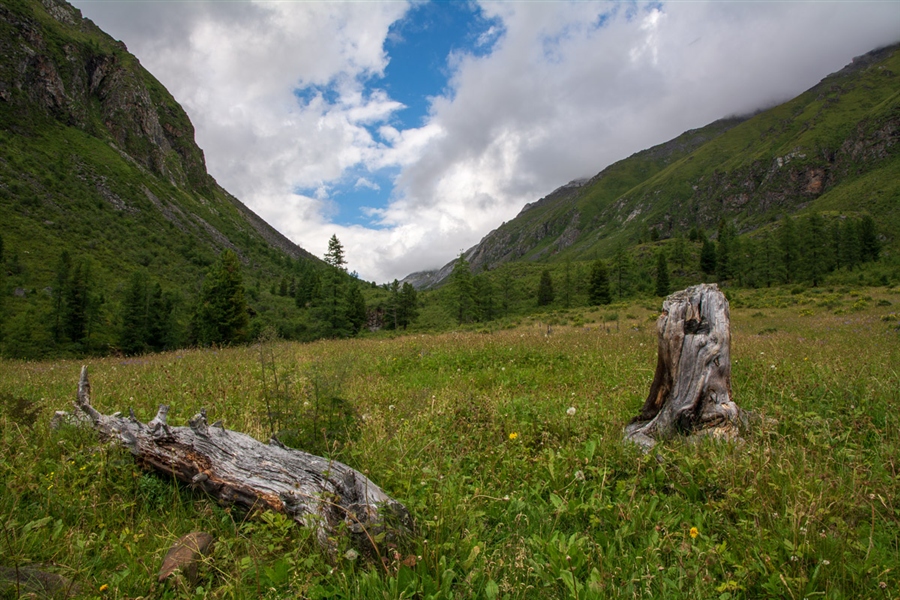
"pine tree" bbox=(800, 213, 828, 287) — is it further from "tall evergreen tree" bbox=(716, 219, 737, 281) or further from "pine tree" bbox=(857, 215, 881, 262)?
"pine tree" bbox=(857, 215, 881, 262)

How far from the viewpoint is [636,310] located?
105ft

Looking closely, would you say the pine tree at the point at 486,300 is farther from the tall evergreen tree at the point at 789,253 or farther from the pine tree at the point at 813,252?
the pine tree at the point at 813,252

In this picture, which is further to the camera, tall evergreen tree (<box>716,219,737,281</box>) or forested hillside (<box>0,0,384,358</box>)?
tall evergreen tree (<box>716,219,737,281</box>)

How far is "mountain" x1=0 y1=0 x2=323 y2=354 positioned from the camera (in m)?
52.9

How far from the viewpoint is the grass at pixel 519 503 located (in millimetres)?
2021

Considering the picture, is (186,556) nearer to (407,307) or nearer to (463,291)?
(463,291)

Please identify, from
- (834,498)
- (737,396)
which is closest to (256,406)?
(834,498)

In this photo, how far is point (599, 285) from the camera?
5556 centimetres

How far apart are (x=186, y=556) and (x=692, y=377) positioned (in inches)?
183

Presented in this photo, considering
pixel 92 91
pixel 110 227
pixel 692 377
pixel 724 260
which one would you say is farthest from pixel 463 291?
pixel 92 91

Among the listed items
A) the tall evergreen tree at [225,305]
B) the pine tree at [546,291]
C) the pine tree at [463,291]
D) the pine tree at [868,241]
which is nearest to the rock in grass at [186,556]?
the tall evergreen tree at [225,305]

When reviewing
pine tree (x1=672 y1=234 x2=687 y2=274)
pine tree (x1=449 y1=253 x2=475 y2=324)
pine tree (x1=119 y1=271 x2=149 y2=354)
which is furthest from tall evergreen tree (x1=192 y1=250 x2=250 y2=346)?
pine tree (x1=672 y1=234 x2=687 y2=274)

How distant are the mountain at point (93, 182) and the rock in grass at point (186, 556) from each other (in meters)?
40.2

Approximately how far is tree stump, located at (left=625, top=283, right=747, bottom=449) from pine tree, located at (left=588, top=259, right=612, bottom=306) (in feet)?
175
